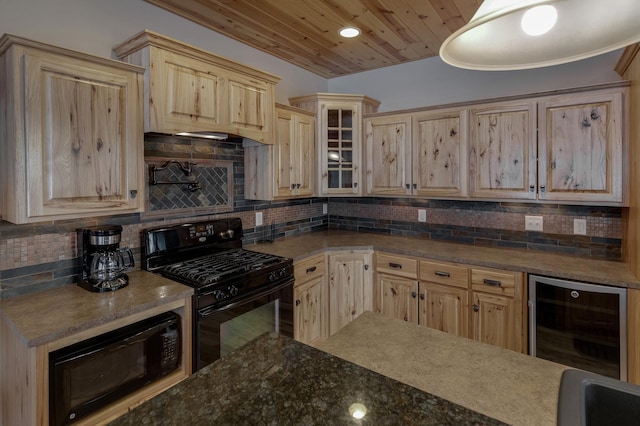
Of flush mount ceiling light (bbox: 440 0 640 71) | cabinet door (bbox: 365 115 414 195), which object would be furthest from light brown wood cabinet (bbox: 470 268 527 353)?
flush mount ceiling light (bbox: 440 0 640 71)

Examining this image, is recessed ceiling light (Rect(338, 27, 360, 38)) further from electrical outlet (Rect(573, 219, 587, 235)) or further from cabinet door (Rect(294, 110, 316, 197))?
electrical outlet (Rect(573, 219, 587, 235))

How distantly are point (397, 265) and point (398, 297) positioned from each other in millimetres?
261

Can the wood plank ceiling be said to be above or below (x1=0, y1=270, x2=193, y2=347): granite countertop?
above

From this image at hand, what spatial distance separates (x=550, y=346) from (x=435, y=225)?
4.33 ft

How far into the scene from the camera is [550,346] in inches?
84.6

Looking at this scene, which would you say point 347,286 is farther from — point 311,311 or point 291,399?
point 291,399

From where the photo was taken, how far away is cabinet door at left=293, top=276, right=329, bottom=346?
261 cm

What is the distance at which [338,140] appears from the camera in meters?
3.25

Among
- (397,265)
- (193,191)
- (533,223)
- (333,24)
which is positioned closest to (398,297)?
(397,265)

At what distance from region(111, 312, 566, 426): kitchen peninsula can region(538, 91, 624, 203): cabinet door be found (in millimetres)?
1746

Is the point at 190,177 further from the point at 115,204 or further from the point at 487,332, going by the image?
the point at 487,332

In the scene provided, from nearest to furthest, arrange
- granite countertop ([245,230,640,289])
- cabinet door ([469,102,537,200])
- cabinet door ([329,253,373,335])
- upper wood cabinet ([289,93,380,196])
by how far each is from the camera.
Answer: granite countertop ([245,230,640,289]), cabinet door ([469,102,537,200]), cabinet door ([329,253,373,335]), upper wood cabinet ([289,93,380,196])

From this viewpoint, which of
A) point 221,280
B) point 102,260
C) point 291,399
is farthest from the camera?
point 221,280

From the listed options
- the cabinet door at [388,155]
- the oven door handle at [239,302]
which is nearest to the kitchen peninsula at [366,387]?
the oven door handle at [239,302]
